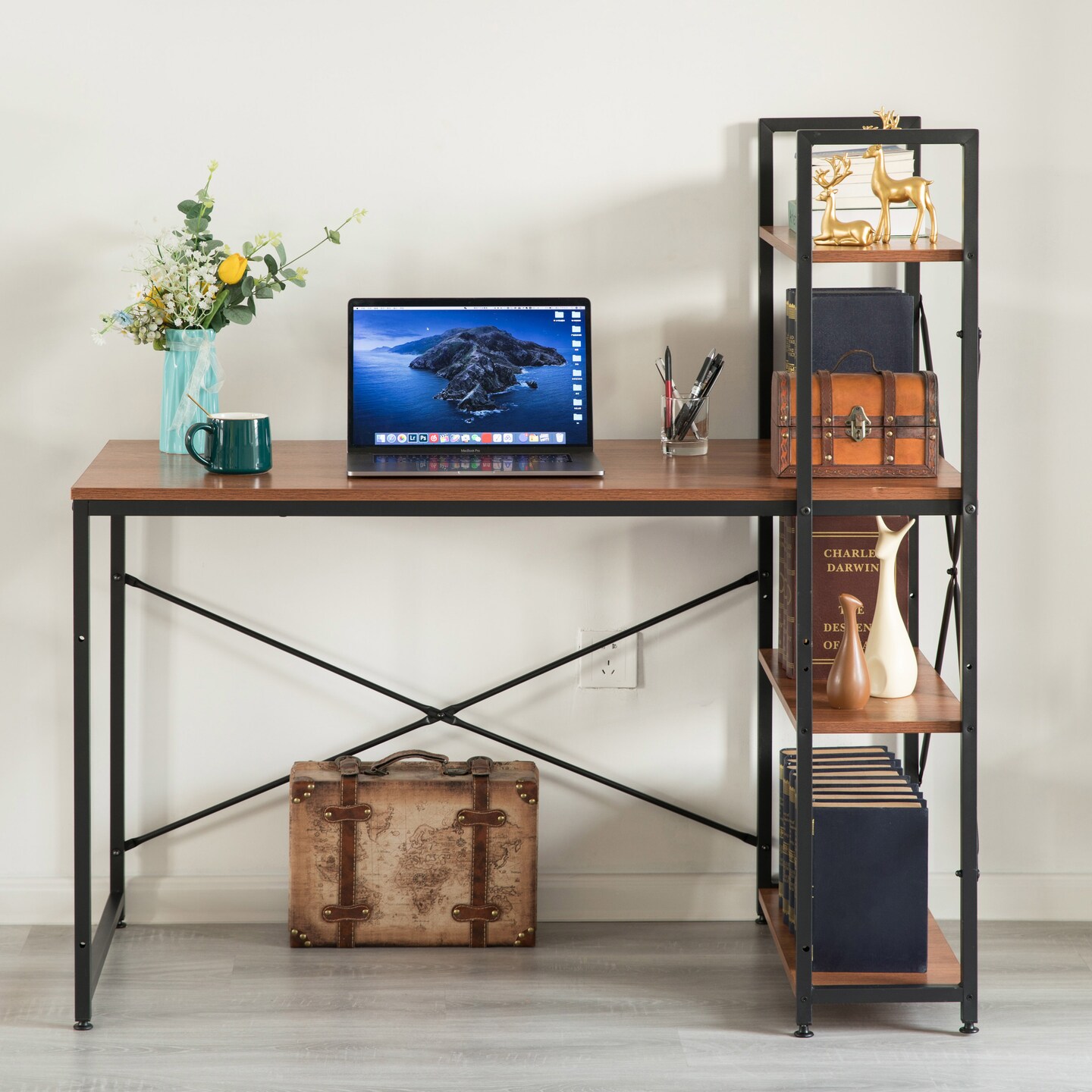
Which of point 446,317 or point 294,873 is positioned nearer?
point 446,317

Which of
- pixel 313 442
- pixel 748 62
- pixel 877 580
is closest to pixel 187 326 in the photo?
pixel 313 442

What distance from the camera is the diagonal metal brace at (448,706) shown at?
240 centimetres

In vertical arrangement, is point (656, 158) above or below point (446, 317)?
above

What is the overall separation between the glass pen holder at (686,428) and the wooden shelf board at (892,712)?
1.34 ft

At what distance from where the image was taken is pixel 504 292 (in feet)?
7.66

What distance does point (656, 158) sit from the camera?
90.7 inches

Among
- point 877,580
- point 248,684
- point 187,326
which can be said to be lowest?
point 248,684

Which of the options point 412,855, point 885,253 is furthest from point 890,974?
point 885,253

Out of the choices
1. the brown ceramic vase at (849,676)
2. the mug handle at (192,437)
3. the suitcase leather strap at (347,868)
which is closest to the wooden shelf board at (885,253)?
the brown ceramic vase at (849,676)

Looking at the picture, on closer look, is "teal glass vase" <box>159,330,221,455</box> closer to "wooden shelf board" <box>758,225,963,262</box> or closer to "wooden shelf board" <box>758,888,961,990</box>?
"wooden shelf board" <box>758,225,963,262</box>

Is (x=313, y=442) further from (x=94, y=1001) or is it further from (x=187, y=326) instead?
(x=94, y=1001)

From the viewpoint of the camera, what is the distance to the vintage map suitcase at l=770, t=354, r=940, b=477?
1971mm

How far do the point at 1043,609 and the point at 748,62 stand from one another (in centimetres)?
110

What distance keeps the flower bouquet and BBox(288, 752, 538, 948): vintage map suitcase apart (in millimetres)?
671
